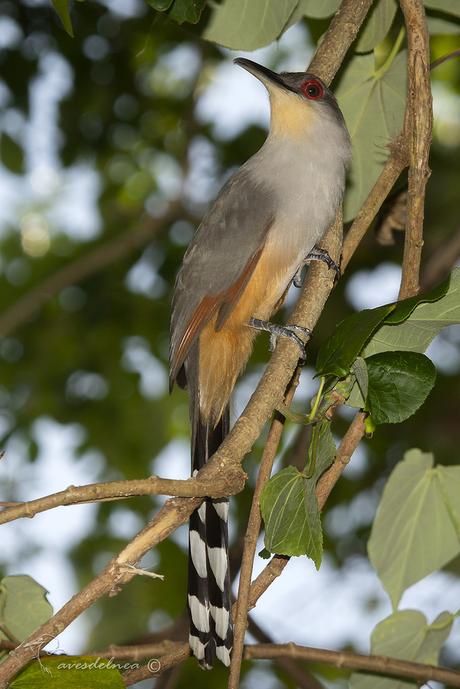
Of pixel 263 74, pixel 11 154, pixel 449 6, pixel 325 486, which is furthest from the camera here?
pixel 11 154

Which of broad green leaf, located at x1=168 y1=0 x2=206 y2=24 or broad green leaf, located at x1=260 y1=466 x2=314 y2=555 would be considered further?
broad green leaf, located at x1=168 y1=0 x2=206 y2=24

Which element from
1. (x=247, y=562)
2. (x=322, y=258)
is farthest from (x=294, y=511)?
(x=322, y=258)

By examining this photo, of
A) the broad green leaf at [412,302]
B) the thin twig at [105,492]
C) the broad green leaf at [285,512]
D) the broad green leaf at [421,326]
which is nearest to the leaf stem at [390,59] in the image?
the broad green leaf at [421,326]

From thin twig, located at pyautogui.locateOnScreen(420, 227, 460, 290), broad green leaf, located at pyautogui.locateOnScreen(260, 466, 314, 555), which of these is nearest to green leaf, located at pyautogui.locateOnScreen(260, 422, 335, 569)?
broad green leaf, located at pyautogui.locateOnScreen(260, 466, 314, 555)

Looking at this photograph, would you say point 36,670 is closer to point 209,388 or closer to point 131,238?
point 209,388

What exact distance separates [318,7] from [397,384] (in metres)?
1.52

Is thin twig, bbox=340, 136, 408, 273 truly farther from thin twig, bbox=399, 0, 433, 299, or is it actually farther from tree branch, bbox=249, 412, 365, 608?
tree branch, bbox=249, 412, 365, 608

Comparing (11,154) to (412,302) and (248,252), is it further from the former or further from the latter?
(412,302)

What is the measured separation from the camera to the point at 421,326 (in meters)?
2.30

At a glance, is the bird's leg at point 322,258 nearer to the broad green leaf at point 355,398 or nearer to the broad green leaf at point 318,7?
the broad green leaf at point 355,398

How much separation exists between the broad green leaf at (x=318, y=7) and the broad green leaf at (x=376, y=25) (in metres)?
0.13

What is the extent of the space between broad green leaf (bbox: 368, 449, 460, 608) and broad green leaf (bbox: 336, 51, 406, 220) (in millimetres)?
1051

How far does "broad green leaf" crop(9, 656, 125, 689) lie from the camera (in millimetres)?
2008

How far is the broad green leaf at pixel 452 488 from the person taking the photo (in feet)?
9.16
